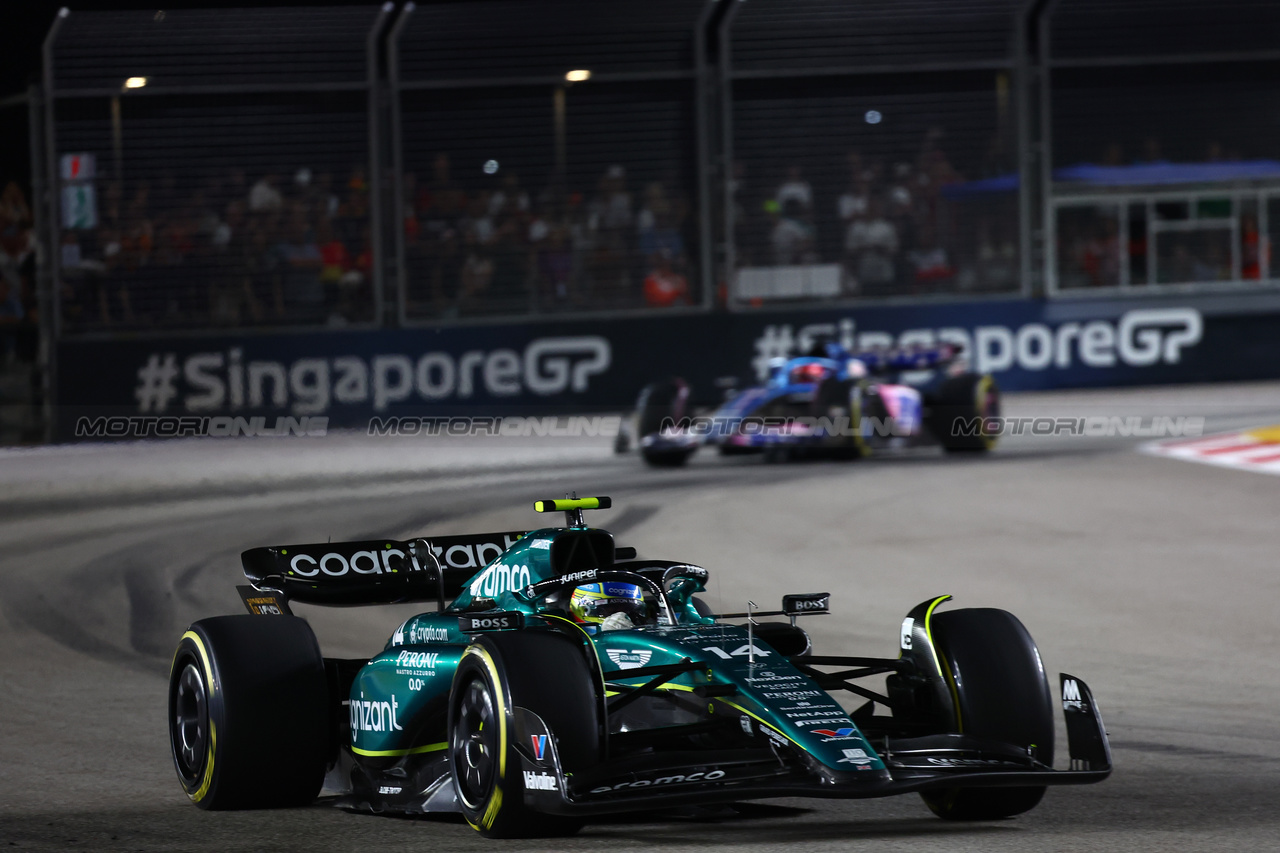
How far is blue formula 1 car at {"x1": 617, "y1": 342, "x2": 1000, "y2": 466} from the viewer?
1578 centimetres

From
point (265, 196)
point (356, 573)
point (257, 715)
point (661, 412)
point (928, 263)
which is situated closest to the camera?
point (257, 715)

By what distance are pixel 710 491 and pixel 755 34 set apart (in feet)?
27.4

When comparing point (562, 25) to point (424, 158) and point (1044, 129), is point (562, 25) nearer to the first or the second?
point (424, 158)

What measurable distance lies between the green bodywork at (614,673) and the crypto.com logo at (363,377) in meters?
14.1

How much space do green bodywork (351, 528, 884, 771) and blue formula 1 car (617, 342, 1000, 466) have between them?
31.9 ft

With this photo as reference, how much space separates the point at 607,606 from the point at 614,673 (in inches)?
20.3

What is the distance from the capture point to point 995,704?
5.29 m

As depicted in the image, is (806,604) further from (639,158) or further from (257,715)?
(639,158)

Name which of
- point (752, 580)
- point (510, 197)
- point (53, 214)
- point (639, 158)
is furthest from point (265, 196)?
point (752, 580)

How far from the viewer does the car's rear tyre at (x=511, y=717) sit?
15.9ft

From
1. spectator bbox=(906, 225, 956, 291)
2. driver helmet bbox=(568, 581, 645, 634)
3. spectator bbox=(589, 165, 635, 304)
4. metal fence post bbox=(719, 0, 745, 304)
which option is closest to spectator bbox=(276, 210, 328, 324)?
spectator bbox=(589, 165, 635, 304)

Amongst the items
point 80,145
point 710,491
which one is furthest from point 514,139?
point 710,491

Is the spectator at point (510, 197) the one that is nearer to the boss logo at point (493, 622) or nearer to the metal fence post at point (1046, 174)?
the metal fence post at point (1046, 174)

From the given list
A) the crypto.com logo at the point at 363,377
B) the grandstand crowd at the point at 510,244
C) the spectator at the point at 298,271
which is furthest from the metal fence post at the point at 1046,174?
the spectator at the point at 298,271
